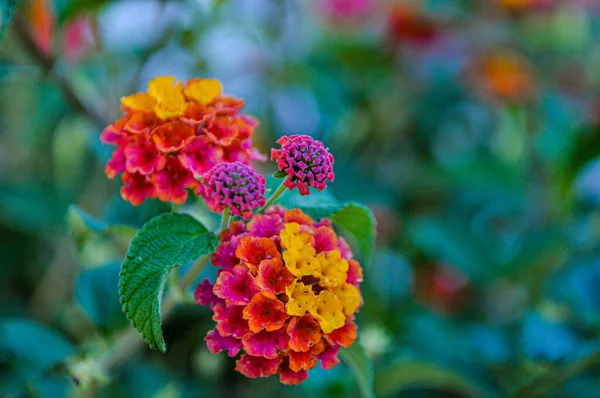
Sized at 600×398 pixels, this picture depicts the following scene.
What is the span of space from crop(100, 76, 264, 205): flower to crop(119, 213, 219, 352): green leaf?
32 millimetres

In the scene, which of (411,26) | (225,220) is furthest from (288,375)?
(411,26)

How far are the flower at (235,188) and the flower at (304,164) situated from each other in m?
0.03

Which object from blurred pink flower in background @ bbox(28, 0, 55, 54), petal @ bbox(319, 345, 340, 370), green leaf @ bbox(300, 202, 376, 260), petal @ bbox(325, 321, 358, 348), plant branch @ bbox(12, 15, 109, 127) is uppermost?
blurred pink flower in background @ bbox(28, 0, 55, 54)

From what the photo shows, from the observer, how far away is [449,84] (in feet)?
5.55

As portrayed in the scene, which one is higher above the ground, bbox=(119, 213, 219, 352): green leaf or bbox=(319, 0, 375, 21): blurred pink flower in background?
bbox=(319, 0, 375, 21): blurred pink flower in background

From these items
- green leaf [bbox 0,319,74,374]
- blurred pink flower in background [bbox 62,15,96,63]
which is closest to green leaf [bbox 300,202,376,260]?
green leaf [bbox 0,319,74,374]

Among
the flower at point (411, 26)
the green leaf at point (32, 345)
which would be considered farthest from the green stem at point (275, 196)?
the flower at point (411, 26)

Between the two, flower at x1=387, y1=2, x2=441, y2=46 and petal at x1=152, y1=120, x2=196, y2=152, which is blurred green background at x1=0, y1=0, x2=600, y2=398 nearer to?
flower at x1=387, y1=2, x2=441, y2=46

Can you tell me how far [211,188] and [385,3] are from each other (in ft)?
4.34

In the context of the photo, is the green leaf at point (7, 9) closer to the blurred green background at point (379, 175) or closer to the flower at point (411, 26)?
the blurred green background at point (379, 175)

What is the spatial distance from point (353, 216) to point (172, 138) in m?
0.20

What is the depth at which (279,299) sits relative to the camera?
58cm

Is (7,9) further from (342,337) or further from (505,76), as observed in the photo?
(505,76)

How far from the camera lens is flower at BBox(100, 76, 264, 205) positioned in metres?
0.62
